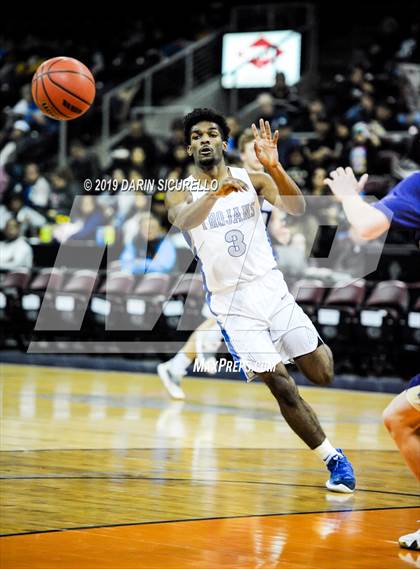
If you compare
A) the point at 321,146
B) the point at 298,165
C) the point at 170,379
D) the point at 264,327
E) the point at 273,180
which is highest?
the point at 321,146

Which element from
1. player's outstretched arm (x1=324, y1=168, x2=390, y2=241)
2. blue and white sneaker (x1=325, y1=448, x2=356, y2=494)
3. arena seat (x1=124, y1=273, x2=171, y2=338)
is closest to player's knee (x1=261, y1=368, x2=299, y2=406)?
blue and white sneaker (x1=325, y1=448, x2=356, y2=494)

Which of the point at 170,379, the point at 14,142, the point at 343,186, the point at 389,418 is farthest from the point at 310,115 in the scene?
the point at 343,186

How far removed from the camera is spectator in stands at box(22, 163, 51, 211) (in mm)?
18141

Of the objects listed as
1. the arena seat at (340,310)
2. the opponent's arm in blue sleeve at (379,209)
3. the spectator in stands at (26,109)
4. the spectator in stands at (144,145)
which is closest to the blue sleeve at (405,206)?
the opponent's arm in blue sleeve at (379,209)

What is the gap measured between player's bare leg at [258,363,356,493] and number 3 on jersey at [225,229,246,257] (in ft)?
2.68

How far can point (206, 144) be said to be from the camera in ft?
22.9

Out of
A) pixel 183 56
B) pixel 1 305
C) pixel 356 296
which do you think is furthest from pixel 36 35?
pixel 356 296

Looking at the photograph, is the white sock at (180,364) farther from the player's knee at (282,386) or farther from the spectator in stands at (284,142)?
the spectator in stands at (284,142)

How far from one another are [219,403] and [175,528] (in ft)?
21.3

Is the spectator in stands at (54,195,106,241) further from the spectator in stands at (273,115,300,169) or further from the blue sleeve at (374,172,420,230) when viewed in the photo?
the blue sleeve at (374,172,420,230)

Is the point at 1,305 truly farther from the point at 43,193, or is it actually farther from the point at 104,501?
the point at 104,501

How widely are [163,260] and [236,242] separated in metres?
7.45

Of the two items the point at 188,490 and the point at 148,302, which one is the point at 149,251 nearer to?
the point at 148,302

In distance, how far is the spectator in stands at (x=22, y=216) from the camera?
1762 cm
